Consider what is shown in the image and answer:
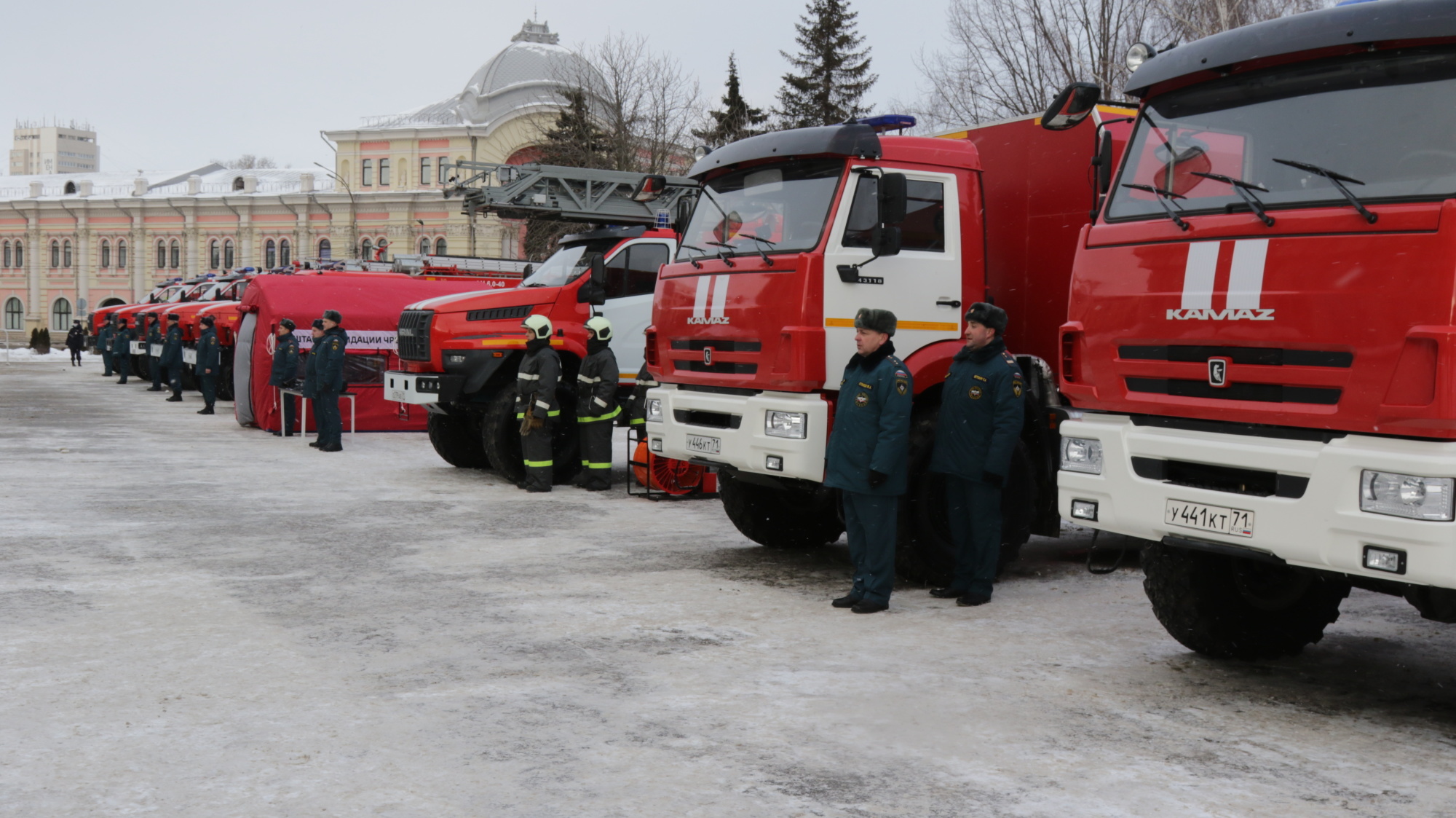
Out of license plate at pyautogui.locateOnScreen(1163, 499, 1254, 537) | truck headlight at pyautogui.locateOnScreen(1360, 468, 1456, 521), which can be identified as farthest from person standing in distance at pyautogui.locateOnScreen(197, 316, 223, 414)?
truck headlight at pyautogui.locateOnScreen(1360, 468, 1456, 521)

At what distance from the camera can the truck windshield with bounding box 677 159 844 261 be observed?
28.5ft

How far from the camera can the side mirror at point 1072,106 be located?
7.24 metres

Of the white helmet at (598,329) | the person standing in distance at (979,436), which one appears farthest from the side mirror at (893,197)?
the white helmet at (598,329)

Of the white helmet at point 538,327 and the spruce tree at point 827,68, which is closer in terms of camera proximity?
the white helmet at point 538,327

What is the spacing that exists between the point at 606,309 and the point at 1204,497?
977 centimetres

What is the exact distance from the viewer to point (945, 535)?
8.75 meters

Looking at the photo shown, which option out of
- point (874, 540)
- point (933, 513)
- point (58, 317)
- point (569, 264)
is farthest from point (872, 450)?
point (58, 317)

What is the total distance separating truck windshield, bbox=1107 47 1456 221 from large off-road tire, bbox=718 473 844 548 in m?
4.36

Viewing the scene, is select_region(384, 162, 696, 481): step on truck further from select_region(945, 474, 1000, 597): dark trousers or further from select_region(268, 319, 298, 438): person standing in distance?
select_region(945, 474, 1000, 597): dark trousers

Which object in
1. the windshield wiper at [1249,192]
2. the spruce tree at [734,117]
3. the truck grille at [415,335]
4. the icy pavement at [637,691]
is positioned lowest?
the icy pavement at [637,691]

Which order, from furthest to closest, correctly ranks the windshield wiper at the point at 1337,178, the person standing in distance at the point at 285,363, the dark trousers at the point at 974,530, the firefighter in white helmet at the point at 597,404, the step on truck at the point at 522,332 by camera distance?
1. the person standing in distance at the point at 285,363
2. the step on truck at the point at 522,332
3. the firefighter in white helmet at the point at 597,404
4. the dark trousers at the point at 974,530
5. the windshield wiper at the point at 1337,178

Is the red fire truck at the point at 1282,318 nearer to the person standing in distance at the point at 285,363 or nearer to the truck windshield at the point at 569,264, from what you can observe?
the truck windshield at the point at 569,264

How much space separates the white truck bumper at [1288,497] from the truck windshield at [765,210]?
A: 9.32ft

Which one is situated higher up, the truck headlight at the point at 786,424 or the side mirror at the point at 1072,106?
the side mirror at the point at 1072,106
